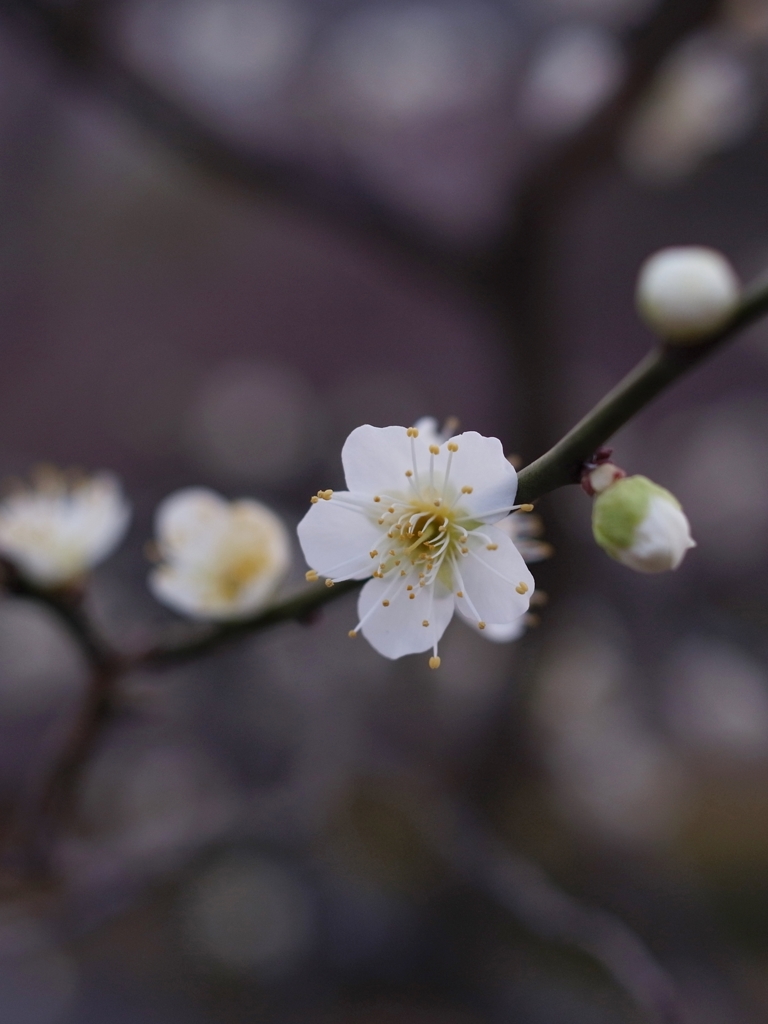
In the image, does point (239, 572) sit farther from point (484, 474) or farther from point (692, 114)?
point (692, 114)

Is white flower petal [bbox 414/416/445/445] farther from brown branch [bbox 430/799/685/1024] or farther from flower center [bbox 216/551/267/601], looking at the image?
brown branch [bbox 430/799/685/1024]

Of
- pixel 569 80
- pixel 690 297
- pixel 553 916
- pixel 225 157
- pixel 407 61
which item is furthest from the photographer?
pixel 407 61

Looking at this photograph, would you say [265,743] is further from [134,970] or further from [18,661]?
[18,661]

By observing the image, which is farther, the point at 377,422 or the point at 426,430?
the point at 377,422

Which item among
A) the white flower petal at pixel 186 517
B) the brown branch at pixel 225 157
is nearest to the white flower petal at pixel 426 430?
the white flower petal at pixel 186 517

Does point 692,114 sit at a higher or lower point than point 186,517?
higher

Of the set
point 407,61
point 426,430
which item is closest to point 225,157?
point 426,430
